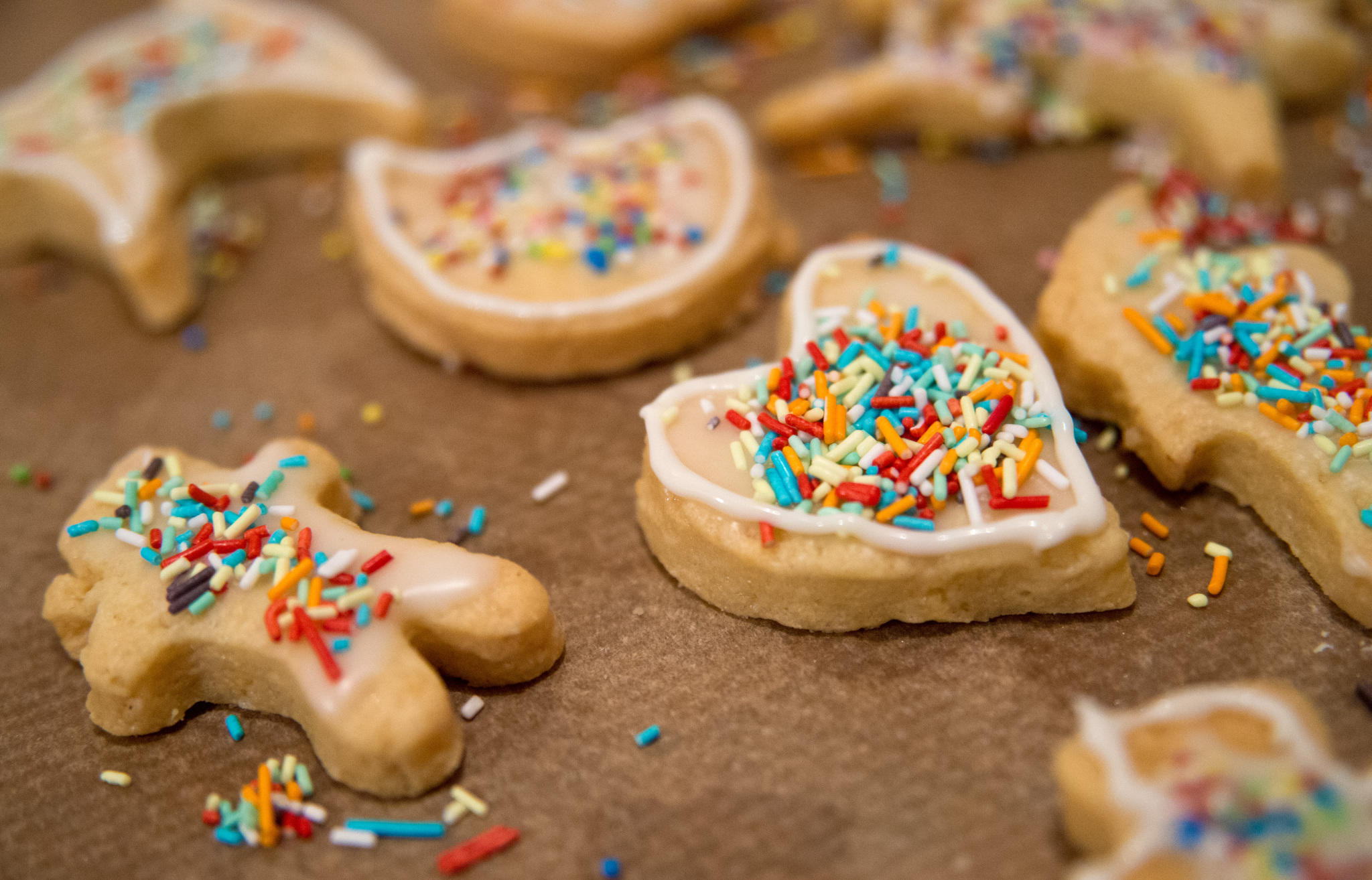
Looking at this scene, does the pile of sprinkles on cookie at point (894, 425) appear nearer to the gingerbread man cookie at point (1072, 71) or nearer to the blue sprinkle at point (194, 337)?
the gingerbread man cookie at point (1072, 71)

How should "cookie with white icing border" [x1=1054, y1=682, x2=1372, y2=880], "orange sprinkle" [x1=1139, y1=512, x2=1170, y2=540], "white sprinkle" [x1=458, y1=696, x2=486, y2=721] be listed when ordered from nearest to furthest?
A: "cookie with white icing border" [x1=1054, y1=682, x2=1372, y2=880]
"white sprinkle" [x1=458, y1=696, x2=486, y2=721]
"orange sprinkle" [x1=1139, y1=512, x2=1170, y2=540]

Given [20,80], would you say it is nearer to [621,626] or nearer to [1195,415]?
[621,626]

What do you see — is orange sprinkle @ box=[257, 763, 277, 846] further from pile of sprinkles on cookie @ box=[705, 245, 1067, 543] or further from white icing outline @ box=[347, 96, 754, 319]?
white icing outline @ box=[347, 96, 754, 319]

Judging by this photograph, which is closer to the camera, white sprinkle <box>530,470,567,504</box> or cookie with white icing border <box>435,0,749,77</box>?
white sprinkle <box>530,470,567,504</box>

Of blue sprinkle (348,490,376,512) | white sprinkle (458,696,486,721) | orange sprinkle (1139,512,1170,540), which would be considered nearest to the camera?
white sprinkle (458,696,486,721)

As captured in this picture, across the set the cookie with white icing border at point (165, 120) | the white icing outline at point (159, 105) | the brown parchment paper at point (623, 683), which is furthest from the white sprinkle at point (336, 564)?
the white icing outline at point (159, 105)

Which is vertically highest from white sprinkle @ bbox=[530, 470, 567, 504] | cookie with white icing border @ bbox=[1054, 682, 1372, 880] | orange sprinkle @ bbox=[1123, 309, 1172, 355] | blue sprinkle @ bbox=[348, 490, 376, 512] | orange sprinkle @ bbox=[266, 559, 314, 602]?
orange sprinkle @ bbox=[1123, 309, 1172, 355]

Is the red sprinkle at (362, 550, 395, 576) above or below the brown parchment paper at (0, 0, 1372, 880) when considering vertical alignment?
above

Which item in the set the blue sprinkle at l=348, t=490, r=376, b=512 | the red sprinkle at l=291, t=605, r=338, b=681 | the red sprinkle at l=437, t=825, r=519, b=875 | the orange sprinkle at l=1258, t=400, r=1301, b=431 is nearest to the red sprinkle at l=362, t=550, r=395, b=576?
the red sprinkle at l=291, t=605, r=338, b=681
